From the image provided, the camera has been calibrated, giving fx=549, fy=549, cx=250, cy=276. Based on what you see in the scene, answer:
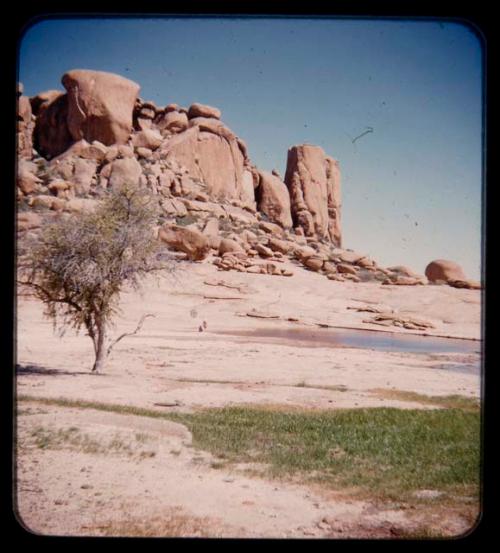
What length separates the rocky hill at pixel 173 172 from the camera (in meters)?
36.2

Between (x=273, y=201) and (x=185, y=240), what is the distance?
90.6 feet

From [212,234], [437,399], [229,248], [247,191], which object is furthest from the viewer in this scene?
[247,191]

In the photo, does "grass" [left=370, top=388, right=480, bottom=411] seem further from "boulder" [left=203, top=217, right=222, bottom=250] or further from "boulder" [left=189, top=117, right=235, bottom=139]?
"boulder" [left=189, top=117, right=235, bottom=139]

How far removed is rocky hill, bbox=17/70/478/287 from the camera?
36156 mm

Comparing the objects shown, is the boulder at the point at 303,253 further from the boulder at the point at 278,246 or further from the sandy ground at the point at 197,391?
the sandy ground at the point at 197,391

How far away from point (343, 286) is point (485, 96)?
30743 millimetres

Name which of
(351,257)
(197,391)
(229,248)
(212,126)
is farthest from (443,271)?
(197,391)

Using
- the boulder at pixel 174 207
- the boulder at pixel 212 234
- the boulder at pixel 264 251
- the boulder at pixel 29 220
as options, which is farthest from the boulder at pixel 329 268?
the boulder at pixel 29 220

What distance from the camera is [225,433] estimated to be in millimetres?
7793

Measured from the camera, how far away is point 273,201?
59.2m

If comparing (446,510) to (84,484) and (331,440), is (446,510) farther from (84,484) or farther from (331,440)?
(84,484)

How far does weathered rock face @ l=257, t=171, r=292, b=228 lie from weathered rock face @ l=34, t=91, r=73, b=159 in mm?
20600

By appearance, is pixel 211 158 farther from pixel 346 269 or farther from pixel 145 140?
pixel 346 269

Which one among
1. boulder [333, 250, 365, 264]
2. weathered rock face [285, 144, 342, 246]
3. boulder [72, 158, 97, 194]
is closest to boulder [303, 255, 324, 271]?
boulder [333, 250, 365, 264]
